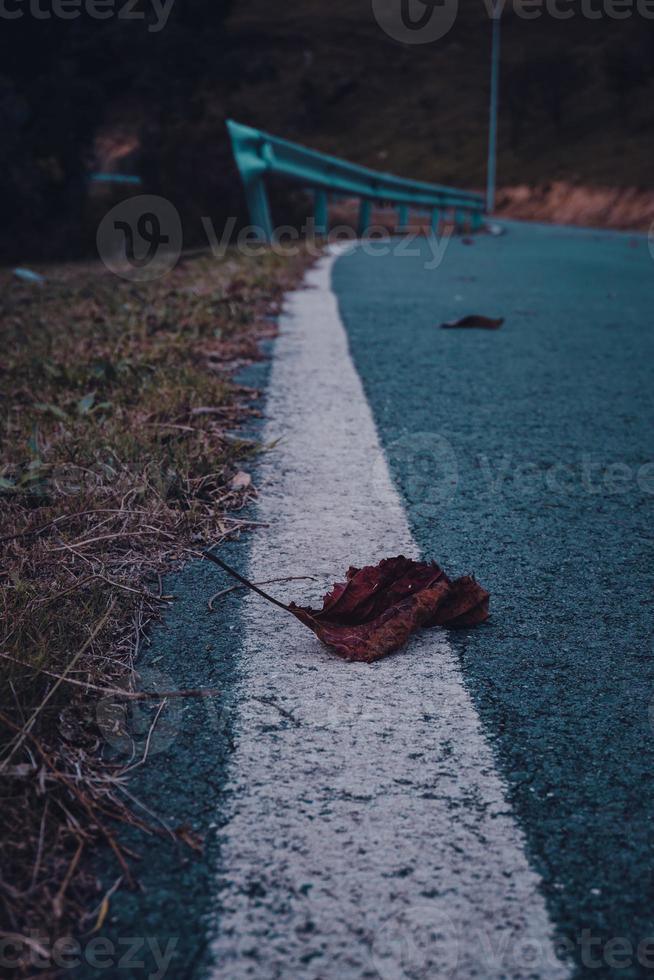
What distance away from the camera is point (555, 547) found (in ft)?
6.68

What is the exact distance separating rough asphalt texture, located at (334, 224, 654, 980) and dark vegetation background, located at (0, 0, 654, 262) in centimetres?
937

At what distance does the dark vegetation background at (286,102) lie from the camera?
48.7ft

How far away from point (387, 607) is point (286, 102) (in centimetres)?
6063

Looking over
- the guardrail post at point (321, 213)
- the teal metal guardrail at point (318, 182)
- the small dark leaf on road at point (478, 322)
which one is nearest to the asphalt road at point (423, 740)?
the small dark leaf on road at point (478, 322)

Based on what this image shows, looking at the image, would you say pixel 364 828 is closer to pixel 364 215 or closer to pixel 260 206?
pixel 260 206

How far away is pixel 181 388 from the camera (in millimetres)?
3092

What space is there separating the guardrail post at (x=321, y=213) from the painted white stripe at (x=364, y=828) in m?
9.44

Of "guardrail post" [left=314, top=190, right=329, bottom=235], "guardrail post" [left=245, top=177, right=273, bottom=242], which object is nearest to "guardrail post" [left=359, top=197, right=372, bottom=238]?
"guardrail post" [left=314, top=190, right=329, bottom=235]

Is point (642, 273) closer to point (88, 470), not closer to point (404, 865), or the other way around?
point (88, 470)

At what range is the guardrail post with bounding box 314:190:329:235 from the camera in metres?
10.9

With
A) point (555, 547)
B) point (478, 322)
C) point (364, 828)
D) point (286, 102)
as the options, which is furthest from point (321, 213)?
point (286, 102)

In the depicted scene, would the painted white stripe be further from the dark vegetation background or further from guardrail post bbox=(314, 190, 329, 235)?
the dark vegetation background

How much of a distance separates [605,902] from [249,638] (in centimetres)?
75

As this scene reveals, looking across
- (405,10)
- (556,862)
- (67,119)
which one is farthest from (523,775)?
(405,10)
